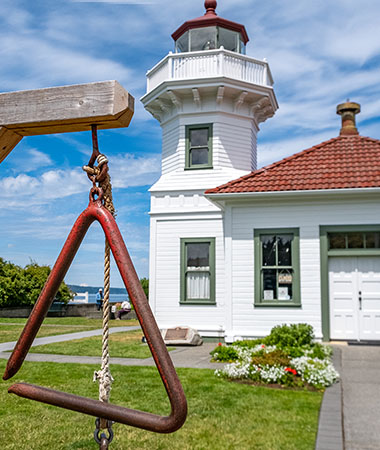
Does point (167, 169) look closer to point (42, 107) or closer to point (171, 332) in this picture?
point (171, 332)

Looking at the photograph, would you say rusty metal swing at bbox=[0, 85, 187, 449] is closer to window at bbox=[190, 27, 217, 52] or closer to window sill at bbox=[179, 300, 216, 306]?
window sill at bbox=[179, 300, 216, 306]

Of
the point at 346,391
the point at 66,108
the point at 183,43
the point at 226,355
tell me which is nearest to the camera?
the point at 66,108

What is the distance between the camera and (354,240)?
13.7 metres

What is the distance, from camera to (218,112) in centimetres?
1667

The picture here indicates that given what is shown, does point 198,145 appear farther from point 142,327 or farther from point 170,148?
point 142,327

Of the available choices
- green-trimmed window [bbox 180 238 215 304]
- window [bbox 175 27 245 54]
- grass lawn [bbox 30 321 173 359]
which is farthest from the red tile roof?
window [bbox 175 27 245 54]

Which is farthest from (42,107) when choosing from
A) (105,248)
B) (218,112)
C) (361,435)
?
(218,112)

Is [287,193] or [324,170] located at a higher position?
[324,170]

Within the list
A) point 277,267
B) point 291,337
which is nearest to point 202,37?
point 277,267

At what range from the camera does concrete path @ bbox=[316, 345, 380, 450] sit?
5.37m

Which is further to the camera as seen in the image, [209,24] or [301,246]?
[209,24]

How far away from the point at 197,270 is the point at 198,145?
4.35 m

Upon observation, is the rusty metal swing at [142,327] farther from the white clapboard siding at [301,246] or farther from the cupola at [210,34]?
the cupola at [210,34]

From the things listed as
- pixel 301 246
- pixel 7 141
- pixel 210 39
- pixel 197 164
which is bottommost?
pixel 7 141
